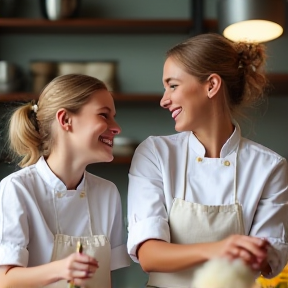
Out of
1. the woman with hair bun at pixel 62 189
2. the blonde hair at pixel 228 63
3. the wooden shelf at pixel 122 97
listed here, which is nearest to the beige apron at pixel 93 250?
the woman with hair bun at pixel 62 189

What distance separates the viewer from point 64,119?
1716 mm

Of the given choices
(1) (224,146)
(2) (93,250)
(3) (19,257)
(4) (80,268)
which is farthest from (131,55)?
(4) (80,268)

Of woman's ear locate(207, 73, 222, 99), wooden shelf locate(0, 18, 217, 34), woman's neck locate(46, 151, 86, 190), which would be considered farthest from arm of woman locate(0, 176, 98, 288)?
wooden shelf locate(0, 18, 217, 34)

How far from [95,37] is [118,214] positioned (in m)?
1.67

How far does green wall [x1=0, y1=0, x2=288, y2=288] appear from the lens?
321 centimetres

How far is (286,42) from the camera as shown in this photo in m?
3.30

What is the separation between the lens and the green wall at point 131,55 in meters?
3.21

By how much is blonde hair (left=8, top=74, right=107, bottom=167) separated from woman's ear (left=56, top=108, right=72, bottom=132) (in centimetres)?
1

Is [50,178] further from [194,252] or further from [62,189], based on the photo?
[194,252]

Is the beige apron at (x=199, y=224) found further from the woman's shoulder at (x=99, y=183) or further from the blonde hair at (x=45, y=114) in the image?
the blonde hair at (x=45, y=114)

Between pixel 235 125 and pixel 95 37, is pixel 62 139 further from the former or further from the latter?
pixel 95 37

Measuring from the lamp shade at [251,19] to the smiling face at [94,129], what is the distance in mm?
960

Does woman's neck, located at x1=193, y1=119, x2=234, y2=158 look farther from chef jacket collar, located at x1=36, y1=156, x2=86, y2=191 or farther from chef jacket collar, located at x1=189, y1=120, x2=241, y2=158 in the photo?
chef jacket collar, located at x1=36, y1=156, x2=86, y2=191

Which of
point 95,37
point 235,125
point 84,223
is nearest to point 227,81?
point 235,125
